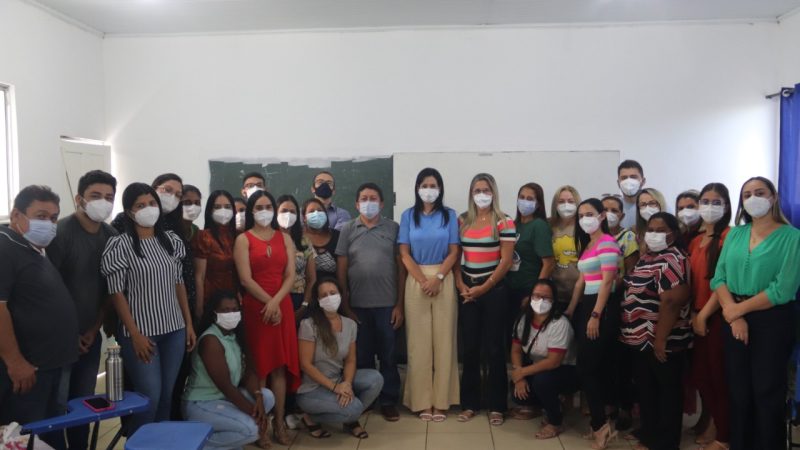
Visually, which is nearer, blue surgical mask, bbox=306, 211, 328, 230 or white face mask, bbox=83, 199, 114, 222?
white face mask, bbox=83, 199, 114, 222

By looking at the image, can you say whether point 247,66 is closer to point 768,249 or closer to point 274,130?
point 274,130

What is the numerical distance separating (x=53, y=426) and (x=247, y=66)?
153 inches

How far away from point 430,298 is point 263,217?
4.01 feet

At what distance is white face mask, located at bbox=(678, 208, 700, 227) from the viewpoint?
3482 millimetres

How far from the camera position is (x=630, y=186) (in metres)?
4.04

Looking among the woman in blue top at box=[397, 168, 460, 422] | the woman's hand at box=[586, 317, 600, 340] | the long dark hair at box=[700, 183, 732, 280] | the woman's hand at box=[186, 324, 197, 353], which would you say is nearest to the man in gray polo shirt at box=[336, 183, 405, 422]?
the woman in blue top at box=[397, 168, 460, 422]

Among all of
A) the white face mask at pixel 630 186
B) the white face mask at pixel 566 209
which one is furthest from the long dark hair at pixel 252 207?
the white face mask at pixel 630 186

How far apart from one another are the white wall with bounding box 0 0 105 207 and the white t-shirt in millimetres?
3913

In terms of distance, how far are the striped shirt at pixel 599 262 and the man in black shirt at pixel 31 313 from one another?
2.78 metres

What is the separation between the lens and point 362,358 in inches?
152

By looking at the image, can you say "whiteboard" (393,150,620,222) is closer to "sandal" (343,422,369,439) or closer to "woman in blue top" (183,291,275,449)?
"sandal" (343,422,369,439)

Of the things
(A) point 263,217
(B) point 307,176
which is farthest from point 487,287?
(B) point 307,176

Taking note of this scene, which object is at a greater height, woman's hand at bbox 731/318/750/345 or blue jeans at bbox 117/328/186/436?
woman's hand at bbox 731/318/750/345

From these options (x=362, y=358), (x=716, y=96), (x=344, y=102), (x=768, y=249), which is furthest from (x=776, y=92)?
(x=362, y=358)
